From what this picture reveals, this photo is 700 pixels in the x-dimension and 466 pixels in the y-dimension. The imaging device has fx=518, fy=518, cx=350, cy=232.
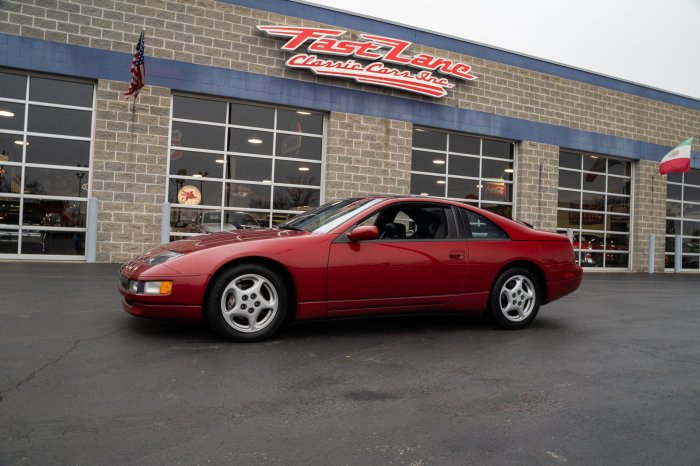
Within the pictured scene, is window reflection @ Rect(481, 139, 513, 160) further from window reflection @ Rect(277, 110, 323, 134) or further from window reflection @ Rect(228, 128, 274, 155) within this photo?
window reflection @ Rect(228, 128, 274, 155)

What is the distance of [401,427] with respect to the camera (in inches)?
109

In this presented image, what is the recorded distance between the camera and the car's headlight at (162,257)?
14.4 ft

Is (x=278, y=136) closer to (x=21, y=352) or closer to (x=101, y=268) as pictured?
(x=101, y=268)

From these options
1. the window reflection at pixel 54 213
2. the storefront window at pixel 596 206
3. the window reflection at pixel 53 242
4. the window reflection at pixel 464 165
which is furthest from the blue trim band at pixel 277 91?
the window reflection at pixel 53 242

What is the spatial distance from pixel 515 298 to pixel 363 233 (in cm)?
197

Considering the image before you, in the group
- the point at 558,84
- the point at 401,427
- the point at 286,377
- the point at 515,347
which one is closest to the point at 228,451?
the point at 401,427

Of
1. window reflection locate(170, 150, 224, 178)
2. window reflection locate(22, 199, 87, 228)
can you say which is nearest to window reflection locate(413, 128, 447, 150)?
window reflection locate(170, 150, 224, 178)

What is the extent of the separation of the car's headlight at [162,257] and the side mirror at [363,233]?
4.91 ft

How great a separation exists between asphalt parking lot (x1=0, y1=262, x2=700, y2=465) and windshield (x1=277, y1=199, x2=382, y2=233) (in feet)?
3.36

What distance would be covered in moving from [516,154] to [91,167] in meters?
11.8

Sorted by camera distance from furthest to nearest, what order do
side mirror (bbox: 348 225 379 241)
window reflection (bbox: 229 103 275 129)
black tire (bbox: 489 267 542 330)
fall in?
1. window reflection (bbox: 229 103 275 129)
2. black tire (bbox: 489 267 542 330)
3. side mirror (bbox: 348 225 379 241)

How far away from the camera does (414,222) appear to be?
5.38 meters

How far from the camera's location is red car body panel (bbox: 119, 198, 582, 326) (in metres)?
4.29

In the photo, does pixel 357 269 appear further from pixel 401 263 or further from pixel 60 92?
pixel 60 92
